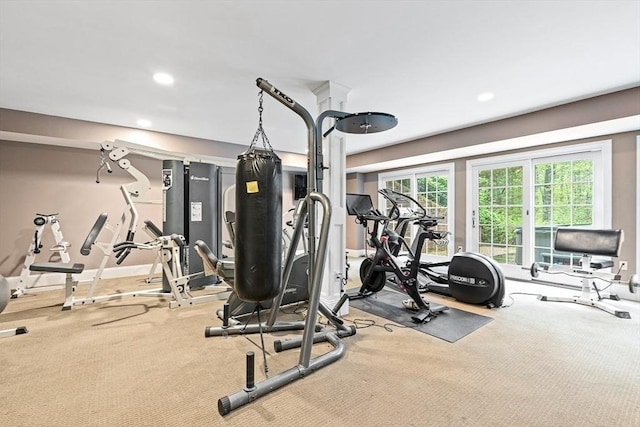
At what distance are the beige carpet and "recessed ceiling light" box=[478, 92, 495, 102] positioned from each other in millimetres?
2519

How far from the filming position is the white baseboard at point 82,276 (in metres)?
4.18

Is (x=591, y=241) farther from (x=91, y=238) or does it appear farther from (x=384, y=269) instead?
(x=91, y=238)

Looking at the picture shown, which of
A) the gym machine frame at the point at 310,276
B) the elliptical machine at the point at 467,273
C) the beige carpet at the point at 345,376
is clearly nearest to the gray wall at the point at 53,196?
the beige carpet at the point at 345,376

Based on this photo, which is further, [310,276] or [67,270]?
[67,270]

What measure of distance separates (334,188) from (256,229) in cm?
147

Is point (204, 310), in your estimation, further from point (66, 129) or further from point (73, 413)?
point (66, 129)

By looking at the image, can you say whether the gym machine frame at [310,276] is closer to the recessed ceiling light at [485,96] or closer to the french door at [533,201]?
the recessed ceiling light at [485,96]

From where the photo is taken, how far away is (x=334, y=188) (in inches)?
120

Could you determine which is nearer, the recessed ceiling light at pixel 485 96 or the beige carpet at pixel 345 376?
the beige carpet at pixel 345 376

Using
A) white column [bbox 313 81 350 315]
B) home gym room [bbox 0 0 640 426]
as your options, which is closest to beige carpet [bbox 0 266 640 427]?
home gym room [bbox 0 0 640 426]

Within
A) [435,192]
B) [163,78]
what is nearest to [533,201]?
[435,192]

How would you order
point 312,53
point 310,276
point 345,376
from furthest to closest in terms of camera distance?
point 312,53 → point 310,276 → point 345,376

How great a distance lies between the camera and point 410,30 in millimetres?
2166

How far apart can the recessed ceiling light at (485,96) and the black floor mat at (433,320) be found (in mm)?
2512
